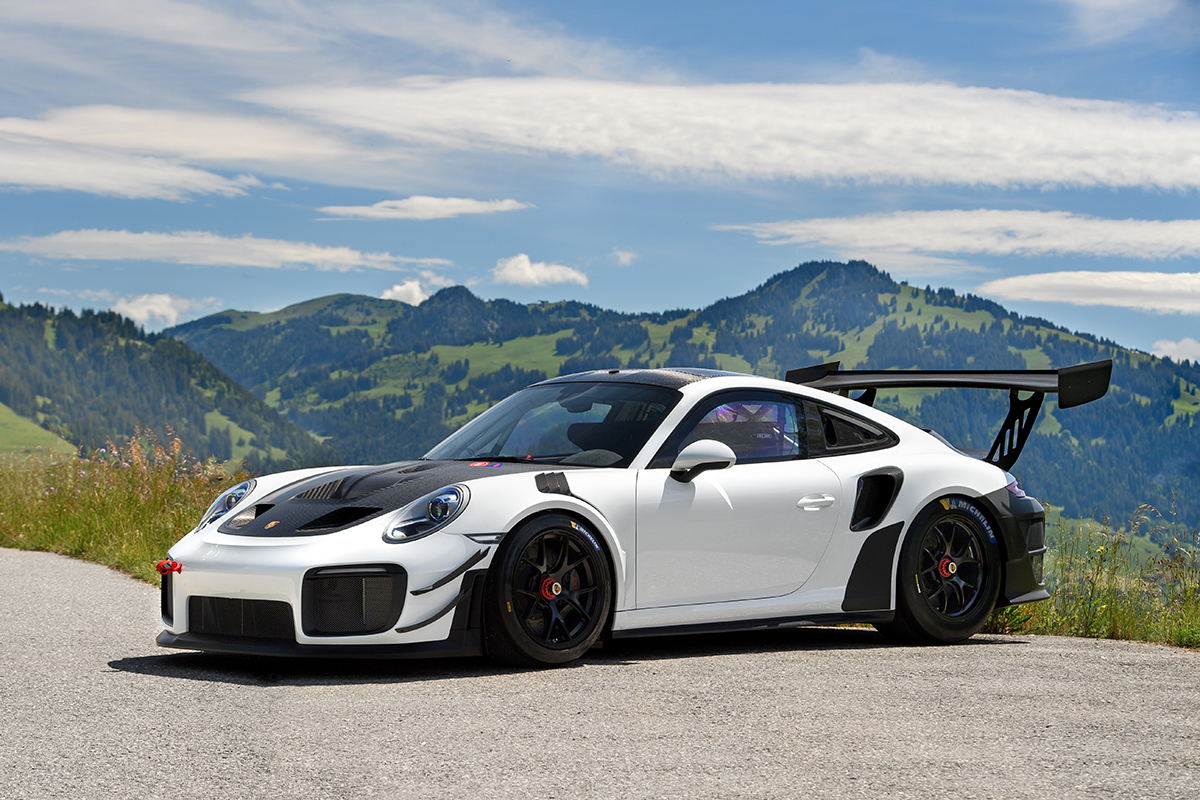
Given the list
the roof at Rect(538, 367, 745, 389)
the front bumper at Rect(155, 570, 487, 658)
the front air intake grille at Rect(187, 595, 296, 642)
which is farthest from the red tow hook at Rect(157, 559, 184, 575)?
the roof at Rect(538, 367, 745, 389)

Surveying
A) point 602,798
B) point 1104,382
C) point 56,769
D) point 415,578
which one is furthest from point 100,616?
point 1104,382

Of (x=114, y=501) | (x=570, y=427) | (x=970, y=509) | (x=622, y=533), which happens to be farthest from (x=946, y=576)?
(x=114, y=501)

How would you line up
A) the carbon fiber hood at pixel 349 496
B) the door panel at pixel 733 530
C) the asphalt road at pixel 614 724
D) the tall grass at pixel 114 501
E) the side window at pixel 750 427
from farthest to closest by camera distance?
the tall grass at pixel 114 501, the side window at pixel 750 427, the door panel at pixel 733 530, the carbon fiber hood at pixel 349 496, the asphalt road at pixel 614 724

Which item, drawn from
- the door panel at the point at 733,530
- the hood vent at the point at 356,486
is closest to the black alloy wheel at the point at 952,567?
Answer: the door panel at the point at 733,530

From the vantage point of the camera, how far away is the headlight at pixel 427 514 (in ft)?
19.0

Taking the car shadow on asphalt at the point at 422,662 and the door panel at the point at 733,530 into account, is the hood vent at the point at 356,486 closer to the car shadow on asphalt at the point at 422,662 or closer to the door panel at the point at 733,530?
the car shadow on asphalt at the point at 422,662

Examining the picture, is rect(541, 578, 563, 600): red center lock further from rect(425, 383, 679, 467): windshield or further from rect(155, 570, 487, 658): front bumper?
rect(425, 383, 679, 467): windshield

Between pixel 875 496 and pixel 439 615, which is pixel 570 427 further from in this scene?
pixel 875 496

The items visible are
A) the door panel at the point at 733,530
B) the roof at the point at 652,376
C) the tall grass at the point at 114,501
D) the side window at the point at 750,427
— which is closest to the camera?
the door panel at the point at 733,530

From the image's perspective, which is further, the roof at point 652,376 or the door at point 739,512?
the roof at point 652,376

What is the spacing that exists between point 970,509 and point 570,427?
2.53 meters

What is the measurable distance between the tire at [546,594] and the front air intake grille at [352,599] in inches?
18.0

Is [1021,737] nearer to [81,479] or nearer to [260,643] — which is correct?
[260,643]

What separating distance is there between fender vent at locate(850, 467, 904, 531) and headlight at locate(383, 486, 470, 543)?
2.45 meters
